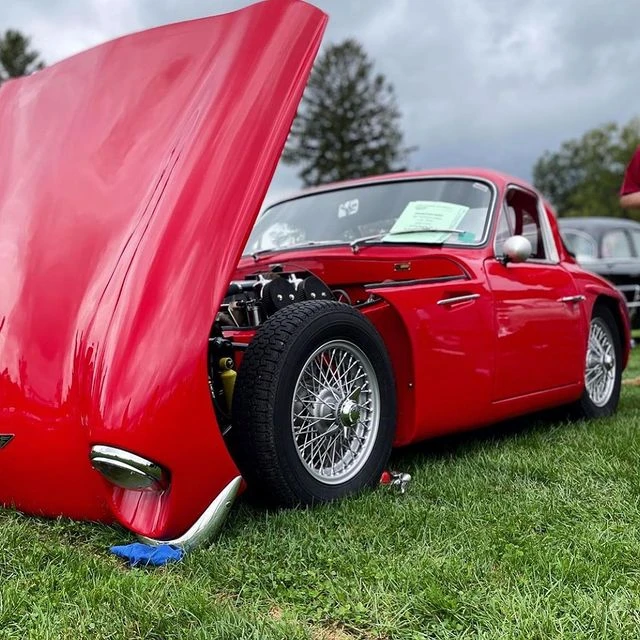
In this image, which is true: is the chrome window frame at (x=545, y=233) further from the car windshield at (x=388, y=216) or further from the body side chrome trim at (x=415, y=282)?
the body side chrome trim at (x=415, y=282)

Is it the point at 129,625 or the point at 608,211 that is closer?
the point at 129,625

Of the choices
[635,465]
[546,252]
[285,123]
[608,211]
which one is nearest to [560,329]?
[546,252]

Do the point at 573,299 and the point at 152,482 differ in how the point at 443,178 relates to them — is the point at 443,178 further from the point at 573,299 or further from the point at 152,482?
the point at 152,482

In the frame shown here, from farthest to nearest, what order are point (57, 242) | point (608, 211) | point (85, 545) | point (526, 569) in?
point (608, 211)
point (57, 242)
point (85, 545)
point (526, 569)

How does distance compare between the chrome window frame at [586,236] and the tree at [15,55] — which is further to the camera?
the tree at [15,55]

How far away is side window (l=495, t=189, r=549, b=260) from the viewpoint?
4168 millimetres

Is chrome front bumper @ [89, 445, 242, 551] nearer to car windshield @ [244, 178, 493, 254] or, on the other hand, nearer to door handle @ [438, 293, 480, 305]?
door handle @ [438, 293, 480, 305]

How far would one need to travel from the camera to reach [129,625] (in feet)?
5.95

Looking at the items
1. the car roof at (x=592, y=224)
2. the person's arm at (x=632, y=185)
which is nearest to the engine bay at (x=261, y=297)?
the person's arm at (x=632, y=185)

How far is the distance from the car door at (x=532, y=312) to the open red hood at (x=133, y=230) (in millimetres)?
1563

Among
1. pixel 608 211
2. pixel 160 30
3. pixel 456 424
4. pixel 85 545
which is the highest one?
pixel 608 211

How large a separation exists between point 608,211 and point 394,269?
55.6 meters

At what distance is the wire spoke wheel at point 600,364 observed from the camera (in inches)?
179

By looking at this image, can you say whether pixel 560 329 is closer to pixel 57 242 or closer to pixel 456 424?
pixel 456 424
